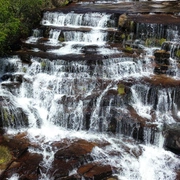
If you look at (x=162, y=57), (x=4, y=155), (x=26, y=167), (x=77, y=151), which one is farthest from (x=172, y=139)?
(x=4, y=155)

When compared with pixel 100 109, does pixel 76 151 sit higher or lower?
lower

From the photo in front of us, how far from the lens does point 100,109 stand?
Result: 13711mm

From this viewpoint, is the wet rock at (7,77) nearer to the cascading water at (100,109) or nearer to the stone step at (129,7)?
the cascading water at (100,109)

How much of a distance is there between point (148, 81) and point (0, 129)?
816 cm

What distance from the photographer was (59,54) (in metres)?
17.6

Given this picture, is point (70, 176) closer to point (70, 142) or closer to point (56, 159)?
point (56, 159)

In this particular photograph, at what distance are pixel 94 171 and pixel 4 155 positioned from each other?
3.89 metres

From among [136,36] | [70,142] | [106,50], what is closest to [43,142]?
[70,142]

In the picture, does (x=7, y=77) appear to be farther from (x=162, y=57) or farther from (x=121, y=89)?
(x=162, y=57)

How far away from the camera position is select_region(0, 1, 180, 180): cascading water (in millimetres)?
11789

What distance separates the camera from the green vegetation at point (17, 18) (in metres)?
15.7

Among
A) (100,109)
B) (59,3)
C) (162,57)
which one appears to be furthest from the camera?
(59,3)

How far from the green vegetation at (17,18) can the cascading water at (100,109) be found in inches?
72.2

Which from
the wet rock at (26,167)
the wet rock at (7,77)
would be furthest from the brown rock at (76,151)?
the wet rock at (7,77)
